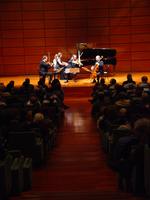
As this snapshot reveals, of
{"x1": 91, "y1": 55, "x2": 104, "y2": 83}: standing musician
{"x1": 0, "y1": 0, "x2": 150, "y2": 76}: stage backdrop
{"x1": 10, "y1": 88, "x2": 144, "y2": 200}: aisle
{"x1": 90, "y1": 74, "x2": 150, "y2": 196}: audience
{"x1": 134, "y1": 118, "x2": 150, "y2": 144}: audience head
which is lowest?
{"x1": 10, "y1": 88, "x2": 144, "y2": 200}: aisle

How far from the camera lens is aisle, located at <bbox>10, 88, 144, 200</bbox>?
4.54 metres

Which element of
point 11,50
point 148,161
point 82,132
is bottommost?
point 82,132

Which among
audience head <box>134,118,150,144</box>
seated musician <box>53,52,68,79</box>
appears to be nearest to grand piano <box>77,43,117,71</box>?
seated musician <box>53,52,68,79</box>

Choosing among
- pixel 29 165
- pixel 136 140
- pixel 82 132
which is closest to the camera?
pixel 136 140

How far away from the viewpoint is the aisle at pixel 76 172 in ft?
14.9

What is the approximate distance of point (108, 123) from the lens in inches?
313

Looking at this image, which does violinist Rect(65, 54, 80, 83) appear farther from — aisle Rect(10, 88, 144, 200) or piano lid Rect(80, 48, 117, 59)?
aisle Rect(10, 88, 144, 200)

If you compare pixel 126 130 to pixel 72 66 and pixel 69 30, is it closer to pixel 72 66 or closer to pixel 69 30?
pixel 72 66

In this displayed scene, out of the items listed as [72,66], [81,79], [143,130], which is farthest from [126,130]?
[81,79]

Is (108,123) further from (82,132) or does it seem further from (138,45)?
(138,45)

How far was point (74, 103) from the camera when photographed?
50.4 feet

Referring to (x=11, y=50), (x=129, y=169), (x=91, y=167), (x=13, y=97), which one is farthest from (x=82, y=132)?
(x=11, y=50)

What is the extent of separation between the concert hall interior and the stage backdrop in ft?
0.15

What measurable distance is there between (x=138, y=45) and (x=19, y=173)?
629 inches
